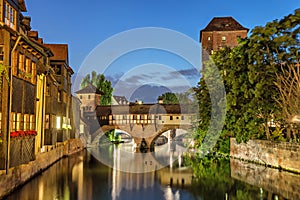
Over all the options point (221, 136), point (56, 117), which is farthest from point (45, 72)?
point (221, 136)

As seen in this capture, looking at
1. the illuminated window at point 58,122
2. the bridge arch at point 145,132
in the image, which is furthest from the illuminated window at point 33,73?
the bridge arch at point 145,132

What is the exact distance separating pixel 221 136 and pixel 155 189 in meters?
17.8

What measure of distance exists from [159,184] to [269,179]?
21.8 ft

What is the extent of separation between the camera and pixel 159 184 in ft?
73.1

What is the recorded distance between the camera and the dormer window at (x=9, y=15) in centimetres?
1697

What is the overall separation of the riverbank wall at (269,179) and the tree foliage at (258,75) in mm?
3240

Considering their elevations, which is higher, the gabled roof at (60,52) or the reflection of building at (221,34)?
the reflection of building at (221,34)

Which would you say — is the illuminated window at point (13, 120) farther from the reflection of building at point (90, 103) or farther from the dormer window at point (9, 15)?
the reflection of building at point (90, 103)

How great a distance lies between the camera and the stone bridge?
171ft

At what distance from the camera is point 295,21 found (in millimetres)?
22562

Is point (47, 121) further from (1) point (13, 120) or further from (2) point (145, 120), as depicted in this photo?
(2) point (145, 120)

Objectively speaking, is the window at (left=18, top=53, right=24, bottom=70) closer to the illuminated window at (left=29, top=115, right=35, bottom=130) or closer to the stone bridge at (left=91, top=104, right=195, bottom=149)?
the illuminated window at (left=29, top=115, right=35, bottom=130)

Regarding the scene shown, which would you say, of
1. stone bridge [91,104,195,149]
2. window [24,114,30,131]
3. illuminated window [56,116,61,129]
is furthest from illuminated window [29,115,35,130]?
stone bridge [91,104,195,149]

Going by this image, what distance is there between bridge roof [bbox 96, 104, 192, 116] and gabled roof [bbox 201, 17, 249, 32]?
51.0 ft
